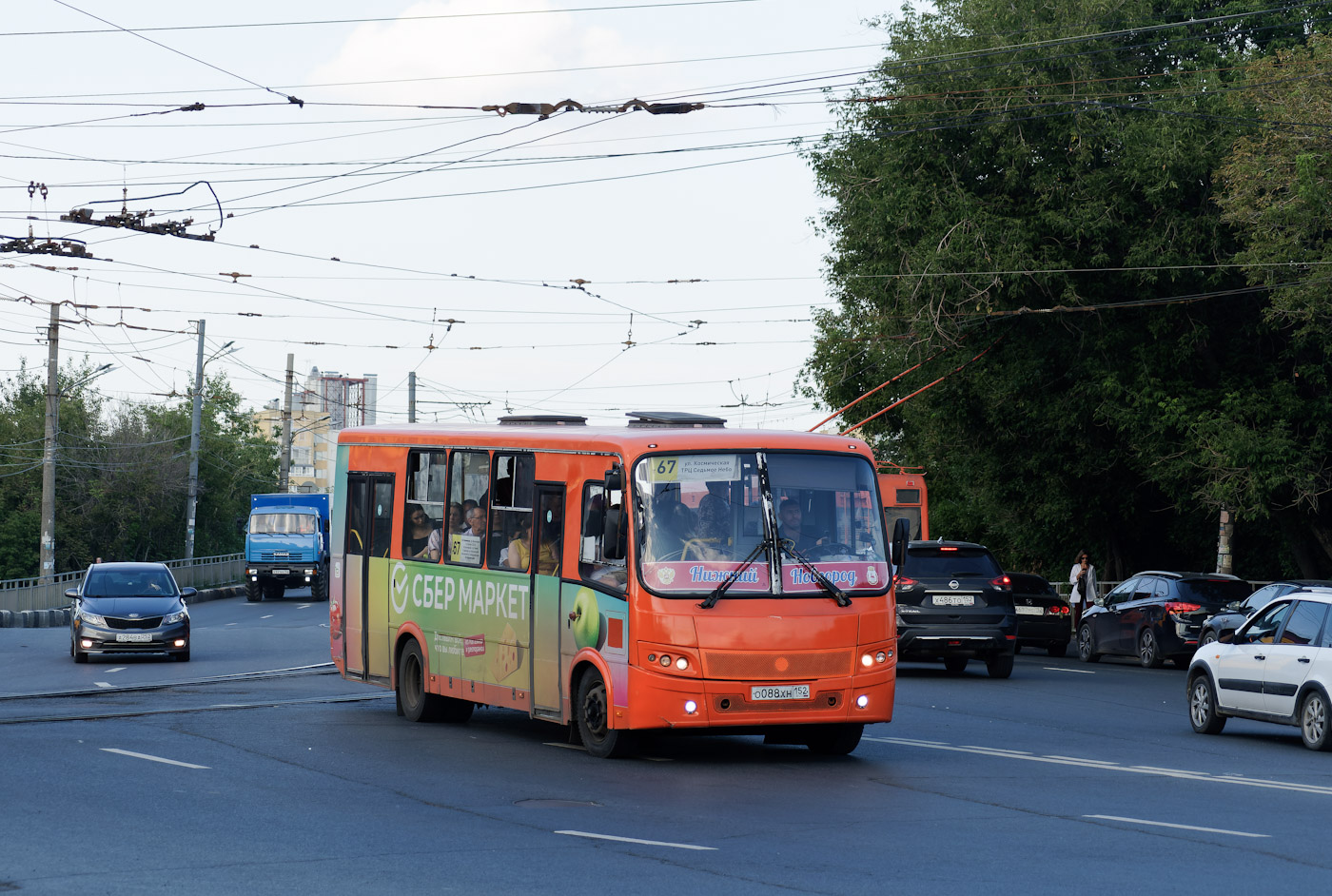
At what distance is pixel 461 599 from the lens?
16594 mm

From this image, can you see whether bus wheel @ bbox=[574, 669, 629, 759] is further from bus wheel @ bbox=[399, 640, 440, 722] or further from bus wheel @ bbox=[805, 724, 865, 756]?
bus wheel @ bbox=[399, 640, 440, 722]

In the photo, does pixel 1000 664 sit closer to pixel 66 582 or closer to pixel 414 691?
pixel 414 691

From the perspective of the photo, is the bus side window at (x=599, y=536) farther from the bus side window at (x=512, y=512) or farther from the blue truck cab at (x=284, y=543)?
the blue truck cab at (x=284, y=543)

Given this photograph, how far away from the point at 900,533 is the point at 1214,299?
805 inches

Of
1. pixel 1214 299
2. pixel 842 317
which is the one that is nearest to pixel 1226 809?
pixel 1214 299

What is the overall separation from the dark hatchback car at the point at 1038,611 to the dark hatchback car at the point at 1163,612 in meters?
1.24

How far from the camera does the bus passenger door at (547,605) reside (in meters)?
14.9

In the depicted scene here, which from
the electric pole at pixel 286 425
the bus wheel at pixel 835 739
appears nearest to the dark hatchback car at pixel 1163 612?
the bus wheel at pixel 835 739

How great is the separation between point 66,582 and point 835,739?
1723 inches

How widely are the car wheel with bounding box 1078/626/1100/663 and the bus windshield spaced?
18.0 metres

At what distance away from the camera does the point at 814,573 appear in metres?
13.9

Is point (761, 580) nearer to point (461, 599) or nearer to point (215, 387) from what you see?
point (461, 599)

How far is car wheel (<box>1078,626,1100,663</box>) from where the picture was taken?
1230 inches

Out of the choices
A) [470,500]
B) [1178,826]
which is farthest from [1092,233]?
[1178,826]
